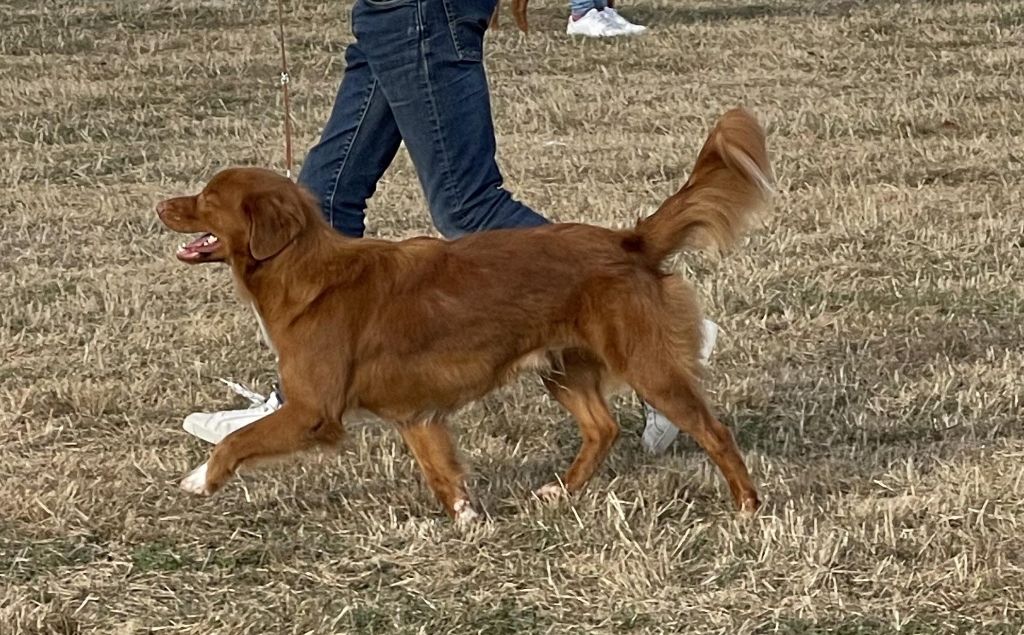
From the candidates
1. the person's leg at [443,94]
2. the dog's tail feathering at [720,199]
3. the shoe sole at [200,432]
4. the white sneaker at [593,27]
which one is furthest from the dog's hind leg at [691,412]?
the white sneaker at [593,27]

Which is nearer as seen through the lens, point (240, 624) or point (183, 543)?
point (240, 624)

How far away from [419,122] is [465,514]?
1164 millimetres

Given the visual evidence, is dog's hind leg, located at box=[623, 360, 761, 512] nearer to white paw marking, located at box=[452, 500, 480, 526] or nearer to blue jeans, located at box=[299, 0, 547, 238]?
white paw marking, located at box=[452, 500, 480, 526]

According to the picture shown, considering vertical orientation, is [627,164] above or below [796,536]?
below

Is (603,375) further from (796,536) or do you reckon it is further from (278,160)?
(278,160)

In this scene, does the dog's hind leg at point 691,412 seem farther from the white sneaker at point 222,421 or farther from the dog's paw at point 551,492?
the white sneaker at point 222,421

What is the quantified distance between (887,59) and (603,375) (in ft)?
30.7

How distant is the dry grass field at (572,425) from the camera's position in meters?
4.07

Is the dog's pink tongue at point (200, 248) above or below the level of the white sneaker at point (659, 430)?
above

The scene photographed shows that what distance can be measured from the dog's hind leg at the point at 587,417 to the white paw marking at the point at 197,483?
96 cm

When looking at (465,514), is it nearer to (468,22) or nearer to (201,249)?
(201,249)

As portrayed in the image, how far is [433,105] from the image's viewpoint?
487cm

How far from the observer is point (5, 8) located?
16.0 m

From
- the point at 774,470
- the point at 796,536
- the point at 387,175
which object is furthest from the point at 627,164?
the point at 796,536
